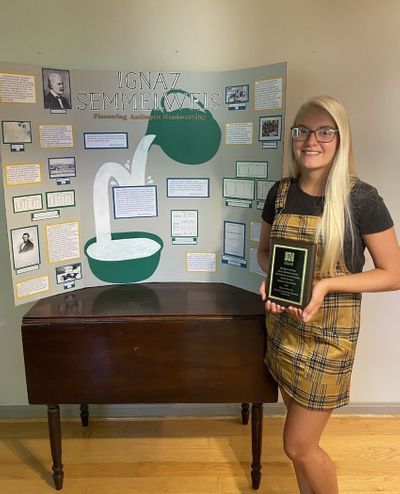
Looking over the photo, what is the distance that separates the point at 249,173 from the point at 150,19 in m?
0.81

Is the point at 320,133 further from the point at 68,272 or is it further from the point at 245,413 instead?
the point at 245,413

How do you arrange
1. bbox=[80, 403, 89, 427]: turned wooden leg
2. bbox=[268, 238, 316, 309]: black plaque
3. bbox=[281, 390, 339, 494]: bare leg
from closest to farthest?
bbox=[268, 238, 316, 309]: black plaque
bbox=[281, 390, 339, 494]: bare leg
bbox=[80, 403, 89, 427]: turned wooden leg

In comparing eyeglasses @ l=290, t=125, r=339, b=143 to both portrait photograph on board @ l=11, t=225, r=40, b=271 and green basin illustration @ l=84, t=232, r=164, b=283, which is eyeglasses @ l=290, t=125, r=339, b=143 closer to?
green basin illustration @ l=84, t=232, r=164, b=283

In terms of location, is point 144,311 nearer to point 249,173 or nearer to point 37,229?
point 37,229

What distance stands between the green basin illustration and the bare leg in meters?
0.84

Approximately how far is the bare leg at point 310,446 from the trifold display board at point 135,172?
607 mm

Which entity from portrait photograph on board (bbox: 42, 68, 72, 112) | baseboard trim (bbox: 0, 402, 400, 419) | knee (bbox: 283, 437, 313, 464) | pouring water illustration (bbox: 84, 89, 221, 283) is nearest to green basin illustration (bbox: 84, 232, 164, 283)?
pouring water illustration (bbox: 84, 89, 221, 283)

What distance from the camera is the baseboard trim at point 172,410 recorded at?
241 cm

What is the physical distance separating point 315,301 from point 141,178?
942mm

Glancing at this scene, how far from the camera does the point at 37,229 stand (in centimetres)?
184

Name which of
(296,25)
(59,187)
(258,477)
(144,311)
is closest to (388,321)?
(258,477)

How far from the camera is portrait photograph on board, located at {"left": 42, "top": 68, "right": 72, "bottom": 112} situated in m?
1.78

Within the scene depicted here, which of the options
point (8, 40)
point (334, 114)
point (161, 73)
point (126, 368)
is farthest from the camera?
point (8, 40)

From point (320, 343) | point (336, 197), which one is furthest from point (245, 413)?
point (336, 197)
